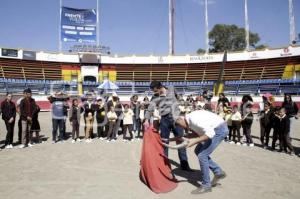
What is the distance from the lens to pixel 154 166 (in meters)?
6.20

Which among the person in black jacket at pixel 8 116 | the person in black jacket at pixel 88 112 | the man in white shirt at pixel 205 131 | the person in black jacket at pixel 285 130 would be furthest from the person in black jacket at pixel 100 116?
the man in white shirt at pixel 205 131

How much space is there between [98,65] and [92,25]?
16.3 ft

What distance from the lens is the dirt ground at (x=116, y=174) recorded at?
5691mm

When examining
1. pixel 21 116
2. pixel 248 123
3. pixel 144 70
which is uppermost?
pixel 144 70

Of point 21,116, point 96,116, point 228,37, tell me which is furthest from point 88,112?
point 228,37

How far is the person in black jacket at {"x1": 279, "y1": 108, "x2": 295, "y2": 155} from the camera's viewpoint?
959cm

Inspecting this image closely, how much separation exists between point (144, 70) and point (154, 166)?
32.9 meters

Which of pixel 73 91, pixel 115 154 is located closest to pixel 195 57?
pixel 73 91

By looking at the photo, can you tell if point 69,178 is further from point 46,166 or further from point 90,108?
point 90,108

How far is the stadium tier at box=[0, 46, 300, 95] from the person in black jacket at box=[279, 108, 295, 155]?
76.3 ft

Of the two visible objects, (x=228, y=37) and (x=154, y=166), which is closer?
(x=154, y=166)

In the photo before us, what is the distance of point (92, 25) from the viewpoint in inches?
1430

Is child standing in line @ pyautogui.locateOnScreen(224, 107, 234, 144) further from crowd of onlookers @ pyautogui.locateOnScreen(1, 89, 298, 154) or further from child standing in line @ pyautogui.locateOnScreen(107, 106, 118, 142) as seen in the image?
child standing in line @ pyautogui.locateOnScreen(107, 106, 118, 142)

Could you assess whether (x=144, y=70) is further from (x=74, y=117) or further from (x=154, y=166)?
(x=154, y=166)
